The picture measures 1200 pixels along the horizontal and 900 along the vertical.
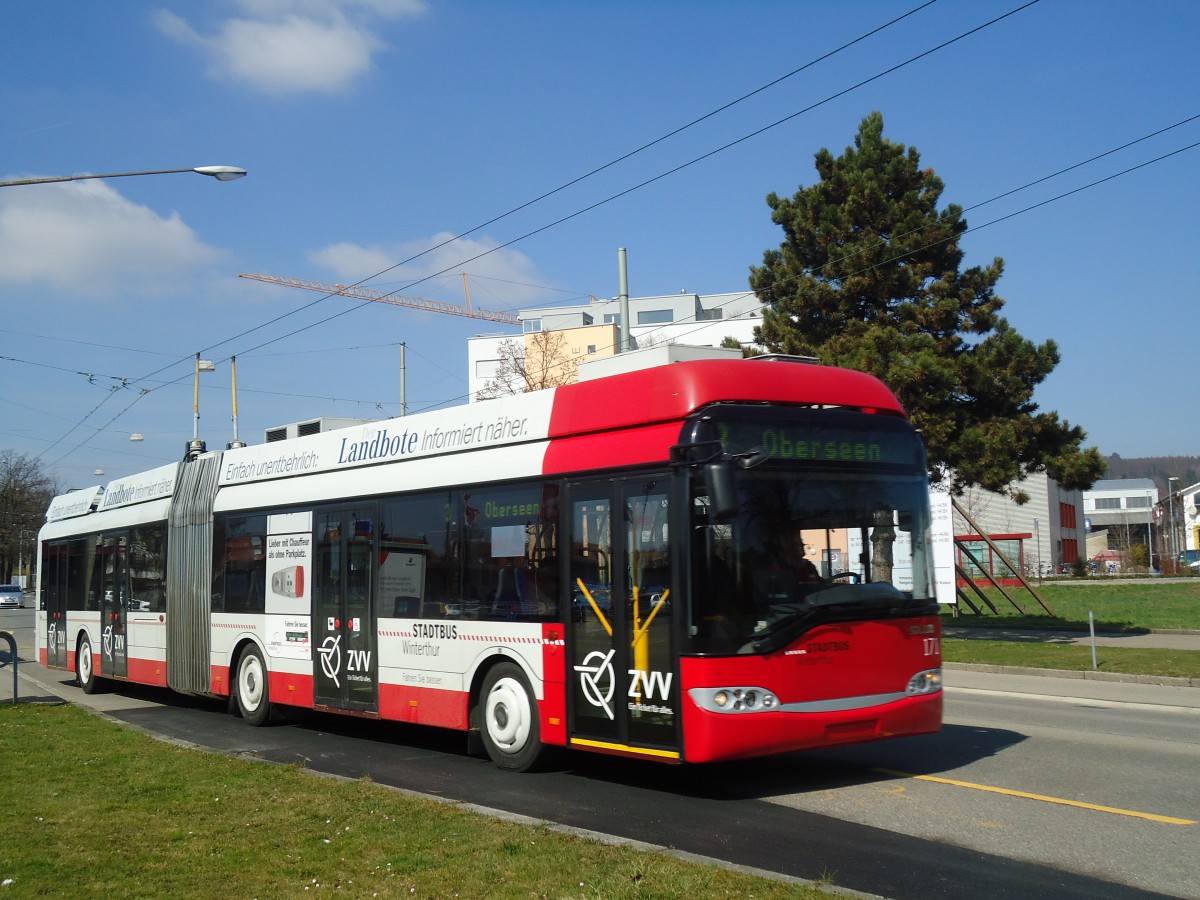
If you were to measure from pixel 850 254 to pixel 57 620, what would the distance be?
1744cm

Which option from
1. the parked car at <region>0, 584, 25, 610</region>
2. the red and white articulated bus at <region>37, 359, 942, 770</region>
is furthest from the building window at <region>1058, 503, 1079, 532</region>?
the red and white articulated bus at <region>37, 359, 942, 770</region>

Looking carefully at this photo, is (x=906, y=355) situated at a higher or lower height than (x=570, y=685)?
higher

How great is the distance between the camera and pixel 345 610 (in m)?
13.4

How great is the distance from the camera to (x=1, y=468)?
299 feet

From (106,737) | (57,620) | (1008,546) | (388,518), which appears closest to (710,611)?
(388,518)

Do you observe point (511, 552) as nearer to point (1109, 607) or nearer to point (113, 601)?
point (113, 601)

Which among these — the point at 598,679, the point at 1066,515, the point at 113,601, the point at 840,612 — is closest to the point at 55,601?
the point at 113,601

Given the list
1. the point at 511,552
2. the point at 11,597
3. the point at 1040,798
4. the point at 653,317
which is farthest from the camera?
the point at 653,317

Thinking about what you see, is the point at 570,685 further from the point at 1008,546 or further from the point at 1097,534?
the point at 1097,534

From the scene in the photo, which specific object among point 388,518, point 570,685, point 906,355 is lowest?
point 570,685

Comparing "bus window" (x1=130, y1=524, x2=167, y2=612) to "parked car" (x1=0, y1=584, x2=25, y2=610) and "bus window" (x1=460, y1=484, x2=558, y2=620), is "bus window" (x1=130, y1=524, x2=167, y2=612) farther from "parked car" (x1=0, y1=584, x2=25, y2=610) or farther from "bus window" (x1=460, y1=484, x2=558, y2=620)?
"parked car" (x1=0, y1=584, x2=25, y2=610)

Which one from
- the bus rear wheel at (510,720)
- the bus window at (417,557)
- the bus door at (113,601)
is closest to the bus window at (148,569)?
the bus door at (113,601)

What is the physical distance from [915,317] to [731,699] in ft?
62.0

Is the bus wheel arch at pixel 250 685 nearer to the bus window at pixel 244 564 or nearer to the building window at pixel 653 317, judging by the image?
the bus window at pixel 244 564
